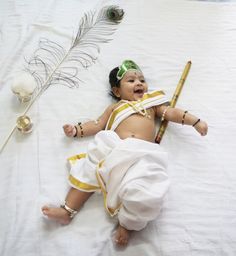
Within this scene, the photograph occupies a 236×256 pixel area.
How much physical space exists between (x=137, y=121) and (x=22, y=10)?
1.02 metres

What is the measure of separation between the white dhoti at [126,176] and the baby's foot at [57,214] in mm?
87

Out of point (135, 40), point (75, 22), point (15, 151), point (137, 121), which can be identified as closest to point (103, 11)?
point (75, 22)

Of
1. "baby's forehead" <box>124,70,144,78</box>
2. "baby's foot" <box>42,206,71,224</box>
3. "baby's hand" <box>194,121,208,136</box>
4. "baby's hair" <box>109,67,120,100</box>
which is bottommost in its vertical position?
"baby's foot" <box>42,206,71,224</box>

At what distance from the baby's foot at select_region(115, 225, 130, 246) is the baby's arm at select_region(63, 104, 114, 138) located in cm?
38

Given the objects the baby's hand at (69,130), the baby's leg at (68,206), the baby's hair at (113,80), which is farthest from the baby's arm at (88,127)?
the baby's leg at (68,206)

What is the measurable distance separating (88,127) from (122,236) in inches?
16.4

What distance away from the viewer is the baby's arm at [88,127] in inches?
43.7

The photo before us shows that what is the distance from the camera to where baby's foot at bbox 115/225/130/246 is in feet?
2.88

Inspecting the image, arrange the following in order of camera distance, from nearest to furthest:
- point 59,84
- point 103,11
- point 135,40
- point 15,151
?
point 15,151, point 59,84, point 135,40, point 103,11

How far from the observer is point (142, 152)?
94 centimetres

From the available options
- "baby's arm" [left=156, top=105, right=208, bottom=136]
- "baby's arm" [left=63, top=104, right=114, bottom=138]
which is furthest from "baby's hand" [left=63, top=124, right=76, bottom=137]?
"baby's arm" [left=156, top=105, right=208, bottom=136]

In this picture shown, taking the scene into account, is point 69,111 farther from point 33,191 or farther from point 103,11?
point 103,11

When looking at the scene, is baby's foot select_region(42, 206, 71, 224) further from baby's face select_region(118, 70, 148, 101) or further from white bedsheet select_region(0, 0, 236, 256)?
baby's face select_region(118, 70, 148, 101)

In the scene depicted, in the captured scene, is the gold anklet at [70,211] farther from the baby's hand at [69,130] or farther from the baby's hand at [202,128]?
the baby's hand at [202,128]
